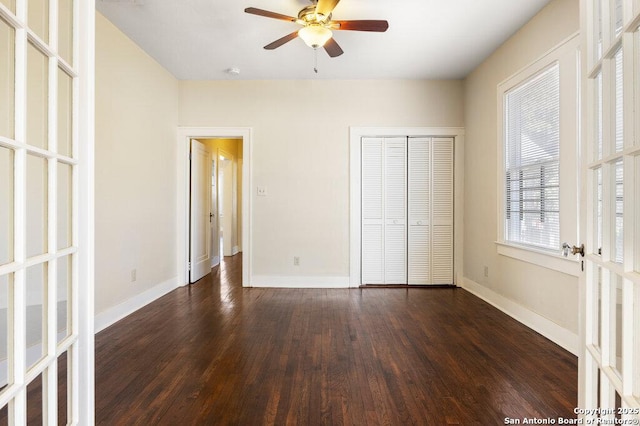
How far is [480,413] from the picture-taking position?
1781 mm

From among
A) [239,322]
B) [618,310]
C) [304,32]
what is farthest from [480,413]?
[304,32]

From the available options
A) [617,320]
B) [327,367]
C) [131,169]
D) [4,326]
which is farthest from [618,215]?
[131,169]

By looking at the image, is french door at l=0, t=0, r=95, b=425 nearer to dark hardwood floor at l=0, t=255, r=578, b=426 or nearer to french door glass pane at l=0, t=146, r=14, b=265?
french door glass pane at l=0, t=146, r=14, b=265

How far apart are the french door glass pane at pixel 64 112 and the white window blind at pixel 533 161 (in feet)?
10.5

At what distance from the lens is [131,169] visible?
3516mm

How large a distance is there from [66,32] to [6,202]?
2.18 ft

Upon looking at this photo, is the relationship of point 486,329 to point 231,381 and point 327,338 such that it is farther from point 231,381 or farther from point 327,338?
point 231,381

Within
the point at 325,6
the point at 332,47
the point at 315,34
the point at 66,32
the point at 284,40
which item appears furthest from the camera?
the point at 332,47

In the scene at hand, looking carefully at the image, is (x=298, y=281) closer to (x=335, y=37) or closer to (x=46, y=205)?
(x=335, y=37)

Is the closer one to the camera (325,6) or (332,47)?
(325,6)

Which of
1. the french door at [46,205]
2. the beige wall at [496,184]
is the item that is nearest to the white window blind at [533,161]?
the beige wall at [496,184]

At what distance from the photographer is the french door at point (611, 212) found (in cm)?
98

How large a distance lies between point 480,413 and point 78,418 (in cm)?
182

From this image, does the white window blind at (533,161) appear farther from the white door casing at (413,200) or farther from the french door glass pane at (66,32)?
the french door glass pane at (66,32)
